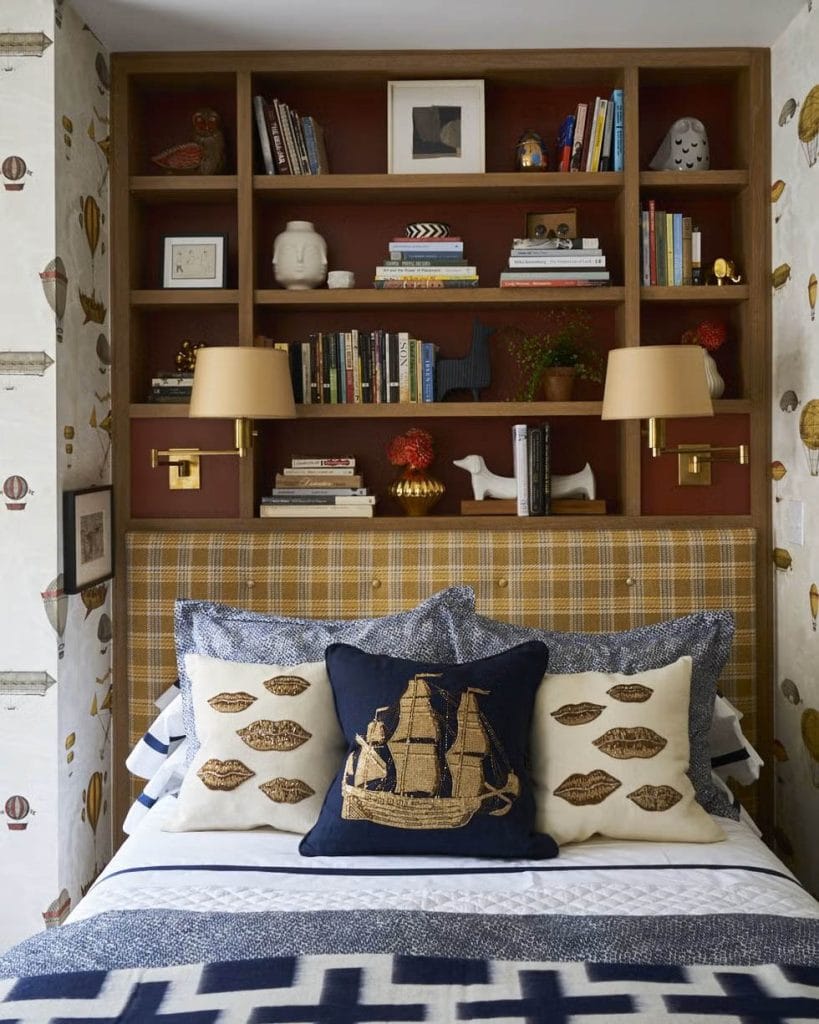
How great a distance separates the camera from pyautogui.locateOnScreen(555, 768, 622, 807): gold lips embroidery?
212 cm

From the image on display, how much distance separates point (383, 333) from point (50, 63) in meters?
1.12

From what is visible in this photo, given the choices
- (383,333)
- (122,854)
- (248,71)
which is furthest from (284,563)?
(248,71)

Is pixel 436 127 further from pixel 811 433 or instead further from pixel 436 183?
pixel 811 433

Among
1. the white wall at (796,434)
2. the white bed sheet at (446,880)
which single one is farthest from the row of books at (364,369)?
the white bed sheet at (446,880)

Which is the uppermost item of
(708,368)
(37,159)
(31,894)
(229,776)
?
(37,159)

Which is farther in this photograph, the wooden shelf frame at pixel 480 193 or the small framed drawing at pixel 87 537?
the wooden shelf frame at pixel 480 193

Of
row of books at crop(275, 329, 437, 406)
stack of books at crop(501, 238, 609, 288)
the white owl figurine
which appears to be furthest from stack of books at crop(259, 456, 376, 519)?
the white owl figurine

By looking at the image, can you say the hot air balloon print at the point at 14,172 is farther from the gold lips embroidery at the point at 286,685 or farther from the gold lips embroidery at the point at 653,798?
the gold lips embroidery at the point at 653,798

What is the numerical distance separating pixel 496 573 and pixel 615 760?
2.87 ft

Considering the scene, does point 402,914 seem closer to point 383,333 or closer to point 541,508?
point 541,508

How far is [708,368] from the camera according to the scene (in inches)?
116

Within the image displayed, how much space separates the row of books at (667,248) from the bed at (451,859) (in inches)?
29.7

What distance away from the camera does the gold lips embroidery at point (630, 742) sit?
2143 millimetres

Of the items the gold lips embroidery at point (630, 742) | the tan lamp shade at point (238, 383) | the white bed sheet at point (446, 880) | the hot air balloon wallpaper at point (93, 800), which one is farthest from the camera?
the hot air balloon wallpaper at point (93, 800)
